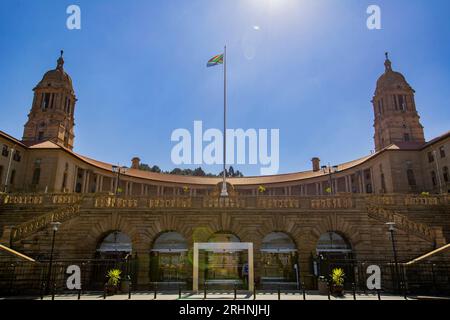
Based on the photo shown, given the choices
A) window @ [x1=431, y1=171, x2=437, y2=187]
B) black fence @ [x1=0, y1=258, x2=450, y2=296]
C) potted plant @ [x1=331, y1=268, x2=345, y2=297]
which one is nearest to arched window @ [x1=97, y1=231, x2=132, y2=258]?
black fence @ [x1=0, y1=258, x2=450, y2=296]

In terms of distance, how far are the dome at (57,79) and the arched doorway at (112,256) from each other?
59.7 metres

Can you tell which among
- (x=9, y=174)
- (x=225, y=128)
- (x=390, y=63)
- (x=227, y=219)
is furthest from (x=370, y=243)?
(x=390, y=63)

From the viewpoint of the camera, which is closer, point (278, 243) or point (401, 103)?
point (278, 243)

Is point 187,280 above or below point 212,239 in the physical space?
below

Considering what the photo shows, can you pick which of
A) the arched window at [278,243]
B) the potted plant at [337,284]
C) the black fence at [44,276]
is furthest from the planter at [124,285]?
the potted plant at [337,284]

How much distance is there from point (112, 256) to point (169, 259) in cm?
465

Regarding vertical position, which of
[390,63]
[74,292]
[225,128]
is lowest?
[74,292]

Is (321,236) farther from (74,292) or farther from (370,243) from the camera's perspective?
(74,292)

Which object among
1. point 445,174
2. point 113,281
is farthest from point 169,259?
point 445,174

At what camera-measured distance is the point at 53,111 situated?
7000cm

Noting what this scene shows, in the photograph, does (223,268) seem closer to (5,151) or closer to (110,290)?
(110,290)
